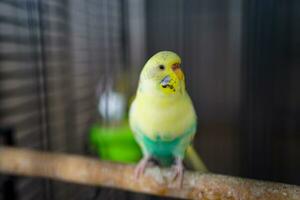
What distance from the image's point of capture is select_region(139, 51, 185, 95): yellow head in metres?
0.18

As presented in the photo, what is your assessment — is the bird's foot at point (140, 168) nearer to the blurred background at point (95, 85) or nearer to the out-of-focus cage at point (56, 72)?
the blurred background at point (95, 85)

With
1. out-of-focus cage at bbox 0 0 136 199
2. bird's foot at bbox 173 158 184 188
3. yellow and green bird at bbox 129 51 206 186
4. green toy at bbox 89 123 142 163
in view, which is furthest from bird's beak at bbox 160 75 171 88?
out-of-focus cage at bbox 0 0 136 199

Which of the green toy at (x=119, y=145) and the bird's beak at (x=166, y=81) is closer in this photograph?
the bird's beak at (x=166, y=81)

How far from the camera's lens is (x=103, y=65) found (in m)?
1.03

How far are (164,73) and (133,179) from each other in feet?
0.81

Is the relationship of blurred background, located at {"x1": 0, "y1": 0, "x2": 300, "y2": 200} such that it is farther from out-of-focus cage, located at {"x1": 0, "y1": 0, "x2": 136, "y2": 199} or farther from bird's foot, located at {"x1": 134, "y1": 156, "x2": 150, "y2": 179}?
bird's foot, located at {"x1": 134, "y1": 156, "x2": 150, "y2": 179}

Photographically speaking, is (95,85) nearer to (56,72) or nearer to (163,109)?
(56,72)

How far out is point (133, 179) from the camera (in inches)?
15.8

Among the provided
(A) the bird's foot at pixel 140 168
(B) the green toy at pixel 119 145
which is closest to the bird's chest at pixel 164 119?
(A) the bird's foot at pixel 140 168

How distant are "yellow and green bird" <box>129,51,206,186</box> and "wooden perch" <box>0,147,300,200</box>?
0.21 ft

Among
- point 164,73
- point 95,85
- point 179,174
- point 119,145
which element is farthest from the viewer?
point 95,85

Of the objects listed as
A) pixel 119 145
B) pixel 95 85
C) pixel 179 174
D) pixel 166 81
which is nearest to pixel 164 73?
pixel 166 81

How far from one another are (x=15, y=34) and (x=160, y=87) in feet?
2.81

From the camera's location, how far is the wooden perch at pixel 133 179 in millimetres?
284
